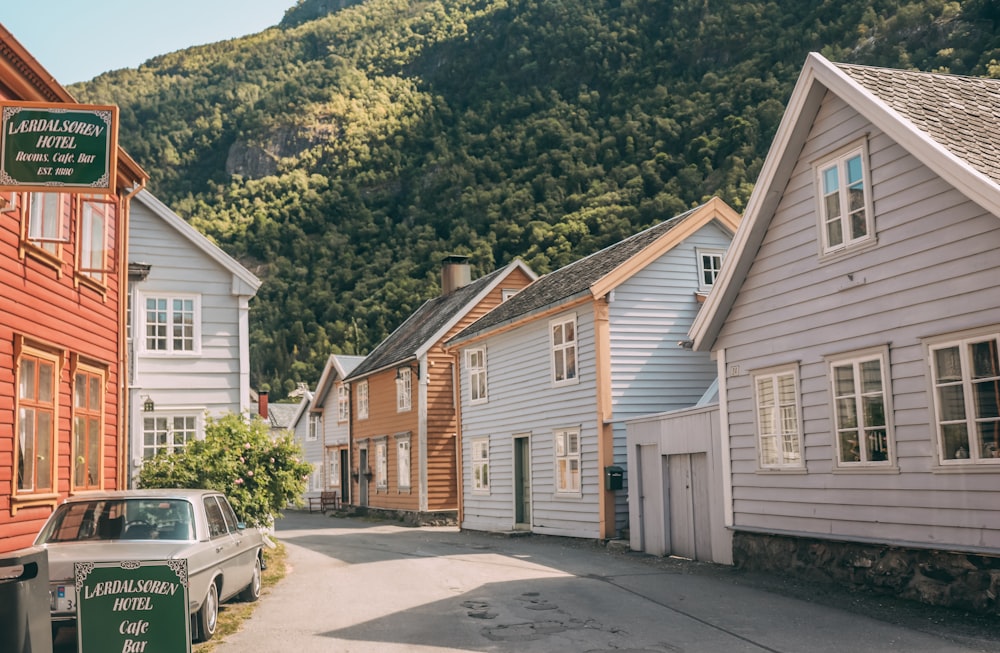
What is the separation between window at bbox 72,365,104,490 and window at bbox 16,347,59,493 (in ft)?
3.00

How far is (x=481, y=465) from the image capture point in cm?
2941

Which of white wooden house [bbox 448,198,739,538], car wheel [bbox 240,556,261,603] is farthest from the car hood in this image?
white wooden house [bbox 448,198,739,538]

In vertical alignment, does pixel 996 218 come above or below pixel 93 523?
above

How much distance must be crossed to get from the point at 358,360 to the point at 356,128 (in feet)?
221

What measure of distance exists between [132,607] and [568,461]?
16669mm

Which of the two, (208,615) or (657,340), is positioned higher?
(657,340)

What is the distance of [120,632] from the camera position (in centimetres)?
784

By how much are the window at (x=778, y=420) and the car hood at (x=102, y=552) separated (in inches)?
362

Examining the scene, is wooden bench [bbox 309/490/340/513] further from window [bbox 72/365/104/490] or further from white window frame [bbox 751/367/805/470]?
white window frame [bbox 751/367/805/470]

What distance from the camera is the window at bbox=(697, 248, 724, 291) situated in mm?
23984

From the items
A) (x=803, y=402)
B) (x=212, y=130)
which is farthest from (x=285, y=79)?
(x=803, y=402)

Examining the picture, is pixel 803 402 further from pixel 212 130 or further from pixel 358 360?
pixel 212 130

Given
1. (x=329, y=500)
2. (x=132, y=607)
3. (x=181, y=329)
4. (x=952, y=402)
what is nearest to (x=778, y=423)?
(x=952, y=402)

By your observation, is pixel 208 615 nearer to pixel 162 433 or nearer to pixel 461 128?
pixel 162 433
